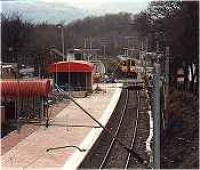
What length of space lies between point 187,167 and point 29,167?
13.7ft

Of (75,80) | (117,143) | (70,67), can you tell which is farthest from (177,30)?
(117,143)

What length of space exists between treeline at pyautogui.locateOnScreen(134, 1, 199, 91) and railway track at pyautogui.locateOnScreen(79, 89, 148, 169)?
376 cm

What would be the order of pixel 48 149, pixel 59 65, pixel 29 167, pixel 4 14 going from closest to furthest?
1. pixel 29 167
2. pixel 48 149
3. pixel 59 65
4. pixel 4 14

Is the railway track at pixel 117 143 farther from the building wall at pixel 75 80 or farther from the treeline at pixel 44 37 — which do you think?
the treeline at pixel 44 37

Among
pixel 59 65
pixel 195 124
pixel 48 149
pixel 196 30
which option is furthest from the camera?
pixel 59 65

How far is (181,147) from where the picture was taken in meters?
17.8

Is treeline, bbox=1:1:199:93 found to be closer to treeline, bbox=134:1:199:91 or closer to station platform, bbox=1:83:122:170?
treeline, bbox=134:1:199:91

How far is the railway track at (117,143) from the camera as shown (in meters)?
16.6

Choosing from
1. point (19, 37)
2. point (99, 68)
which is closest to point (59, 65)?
point (19, 37)

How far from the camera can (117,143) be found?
1995 centimetres

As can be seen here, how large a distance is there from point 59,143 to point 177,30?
13546 mm

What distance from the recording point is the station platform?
→ 606 inches

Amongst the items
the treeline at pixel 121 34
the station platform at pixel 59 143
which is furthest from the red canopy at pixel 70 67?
the station platform at pixel 59 143

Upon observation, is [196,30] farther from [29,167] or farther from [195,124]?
[29,167]
